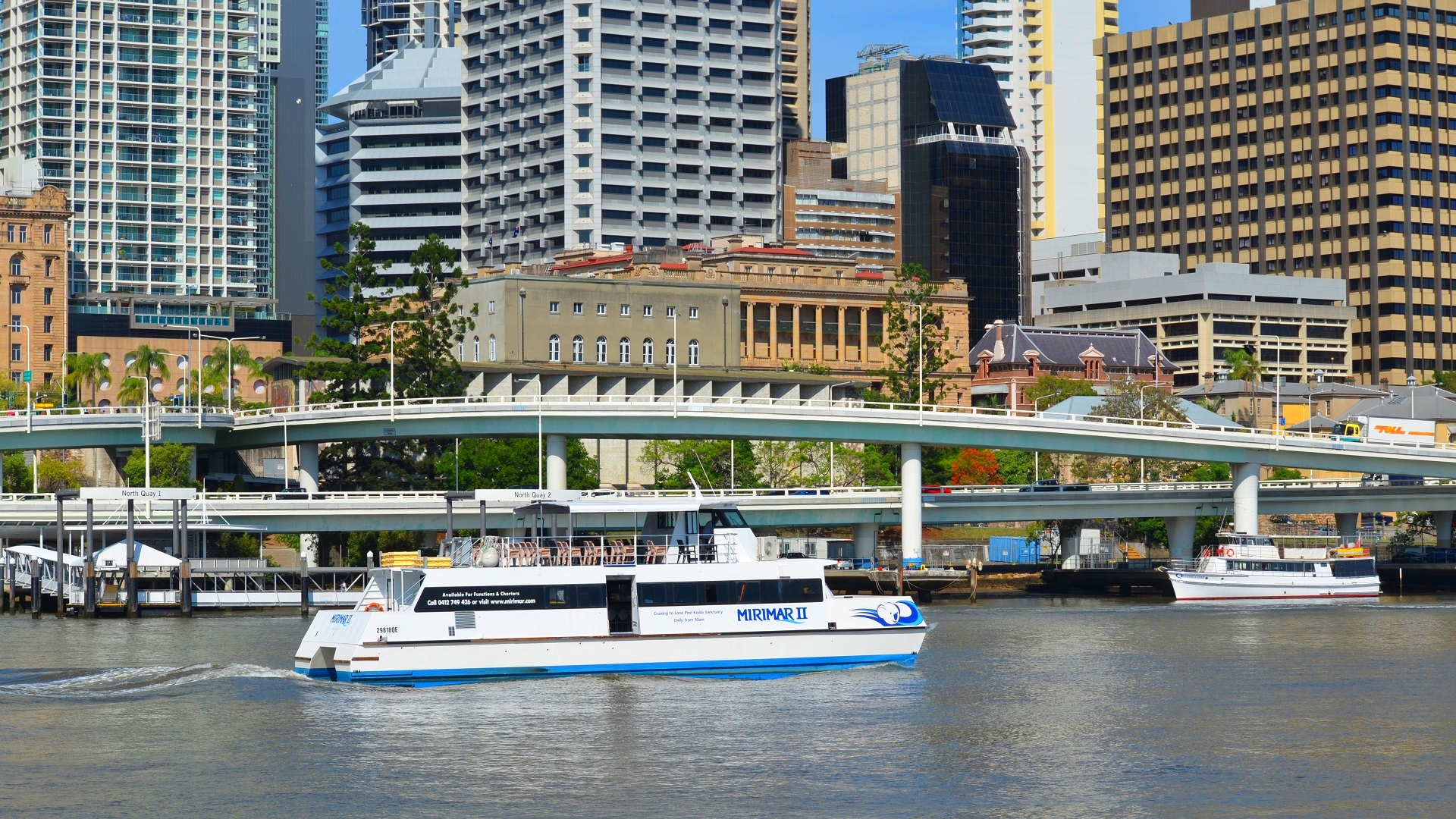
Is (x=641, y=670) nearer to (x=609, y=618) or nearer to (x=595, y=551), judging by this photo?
(x=609, y=618)

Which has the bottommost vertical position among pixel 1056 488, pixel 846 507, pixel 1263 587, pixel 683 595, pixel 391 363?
pixel 1263 587

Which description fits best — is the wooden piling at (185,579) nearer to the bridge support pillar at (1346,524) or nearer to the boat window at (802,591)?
the boat window at (802,591)

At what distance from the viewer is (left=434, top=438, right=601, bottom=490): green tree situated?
156375 millimetres

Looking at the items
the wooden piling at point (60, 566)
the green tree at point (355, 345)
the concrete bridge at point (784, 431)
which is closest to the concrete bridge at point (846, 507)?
the concrete bridge at point (784, 431)

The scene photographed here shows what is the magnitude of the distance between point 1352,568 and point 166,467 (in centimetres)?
8241

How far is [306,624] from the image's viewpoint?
105812 millimetres

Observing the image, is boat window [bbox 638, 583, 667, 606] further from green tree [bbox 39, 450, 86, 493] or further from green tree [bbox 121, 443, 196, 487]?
green tree [bbox 39, 450, 86, 493]

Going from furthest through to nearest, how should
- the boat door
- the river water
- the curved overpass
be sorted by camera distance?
the curved overpass
the boat door
the river water

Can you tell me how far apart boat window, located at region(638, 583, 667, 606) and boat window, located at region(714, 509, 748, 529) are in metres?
5.03

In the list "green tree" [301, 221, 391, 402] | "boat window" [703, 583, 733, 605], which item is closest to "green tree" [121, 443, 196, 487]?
"green tree" [301, 221, 391, 402]

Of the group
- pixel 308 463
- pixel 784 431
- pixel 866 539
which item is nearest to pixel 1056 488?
pixel 866 539

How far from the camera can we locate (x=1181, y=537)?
5842 inches

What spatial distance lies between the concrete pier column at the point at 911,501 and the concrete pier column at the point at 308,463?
40.7 metres

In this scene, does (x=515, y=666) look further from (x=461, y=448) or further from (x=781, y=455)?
(x=781, y=455)
